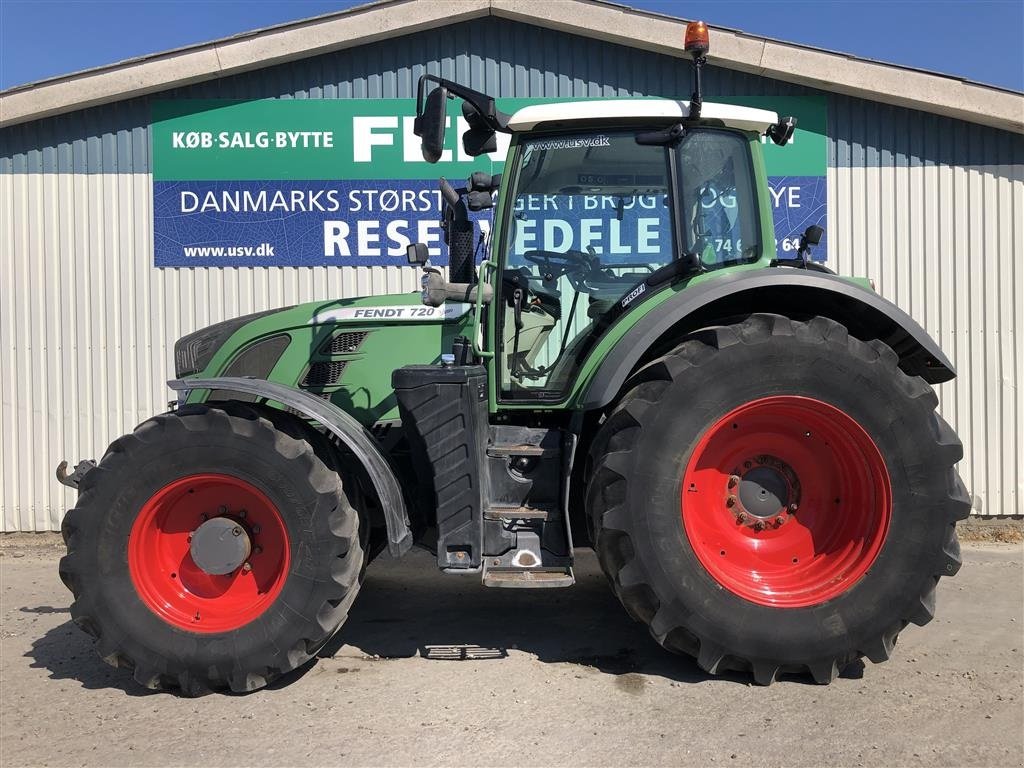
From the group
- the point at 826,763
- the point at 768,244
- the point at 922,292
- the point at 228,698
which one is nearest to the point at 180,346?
the point at 228,698

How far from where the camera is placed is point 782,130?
150 inches

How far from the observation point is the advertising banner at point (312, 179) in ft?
21.2

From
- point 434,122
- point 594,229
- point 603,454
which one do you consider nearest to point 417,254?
point 434,122

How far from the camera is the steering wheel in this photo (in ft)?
12.6

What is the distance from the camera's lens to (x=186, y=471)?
3465 millimetres

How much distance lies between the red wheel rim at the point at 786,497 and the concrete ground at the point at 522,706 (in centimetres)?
49

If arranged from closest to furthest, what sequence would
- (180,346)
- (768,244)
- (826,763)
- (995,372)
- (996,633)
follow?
1. (826,763)
2. (768,244)
3. (996,633)
4. (180,346)
5. (995,372)

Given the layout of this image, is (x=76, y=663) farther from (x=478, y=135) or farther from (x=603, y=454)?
(x=478, y=135)

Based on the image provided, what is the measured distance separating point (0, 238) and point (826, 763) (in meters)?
6.97

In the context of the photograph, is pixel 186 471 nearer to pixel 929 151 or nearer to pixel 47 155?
pixel 47 155

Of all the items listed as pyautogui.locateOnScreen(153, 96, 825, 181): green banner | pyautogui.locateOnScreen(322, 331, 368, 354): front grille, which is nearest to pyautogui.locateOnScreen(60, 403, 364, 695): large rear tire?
pyautogui.locateOnScreen(322, 331, 368, 354): front grille

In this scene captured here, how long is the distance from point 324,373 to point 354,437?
0.77 metres

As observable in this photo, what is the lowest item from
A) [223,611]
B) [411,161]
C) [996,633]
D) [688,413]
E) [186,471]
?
[996,633]

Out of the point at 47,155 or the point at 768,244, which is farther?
the point at 47,155
